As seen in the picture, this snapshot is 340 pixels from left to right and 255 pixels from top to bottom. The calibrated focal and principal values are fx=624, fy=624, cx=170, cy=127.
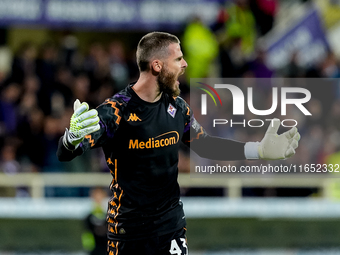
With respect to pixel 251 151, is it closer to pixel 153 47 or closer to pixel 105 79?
pixel 153 47

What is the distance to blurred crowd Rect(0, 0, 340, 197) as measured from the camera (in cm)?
1053

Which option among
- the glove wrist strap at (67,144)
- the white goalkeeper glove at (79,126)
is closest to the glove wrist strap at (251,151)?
the white goalkeeper glove at (79,126)

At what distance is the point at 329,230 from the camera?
10.7 m

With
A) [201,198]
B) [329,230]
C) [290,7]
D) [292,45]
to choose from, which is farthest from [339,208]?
[290,7]

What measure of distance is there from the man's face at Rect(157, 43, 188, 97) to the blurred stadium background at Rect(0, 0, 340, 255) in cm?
495

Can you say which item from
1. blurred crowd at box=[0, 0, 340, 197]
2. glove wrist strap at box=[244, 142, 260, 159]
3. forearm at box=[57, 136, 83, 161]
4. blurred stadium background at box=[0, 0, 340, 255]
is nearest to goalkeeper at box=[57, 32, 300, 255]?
glove wrist strap at box=[244, 142, 260, 159]

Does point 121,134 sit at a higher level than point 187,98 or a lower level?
lower

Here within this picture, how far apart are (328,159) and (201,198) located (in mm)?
2211

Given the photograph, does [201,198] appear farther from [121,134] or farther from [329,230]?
[121,134]

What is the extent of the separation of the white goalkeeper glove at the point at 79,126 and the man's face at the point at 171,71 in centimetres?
78

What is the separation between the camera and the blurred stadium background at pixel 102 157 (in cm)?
1034

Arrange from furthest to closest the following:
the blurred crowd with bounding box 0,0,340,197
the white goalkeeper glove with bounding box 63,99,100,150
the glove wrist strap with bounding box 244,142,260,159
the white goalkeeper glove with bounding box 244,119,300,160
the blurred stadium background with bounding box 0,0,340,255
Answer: the blurred crowd with bounding box 0,0,340,197 → the blurred stadium background with bounding box 0,0,340,255 → the glove wrist strap with bounding box 244,142,260,159 → the white goalkeeper glove with bounding box 244,119,300,160 → the white goalkeeper glove with bounding box 63,99,100,150

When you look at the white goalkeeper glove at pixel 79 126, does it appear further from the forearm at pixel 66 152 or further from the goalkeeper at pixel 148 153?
the goalkeeper at pixel 148 153

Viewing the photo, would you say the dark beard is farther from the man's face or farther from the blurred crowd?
the blurred crowd
